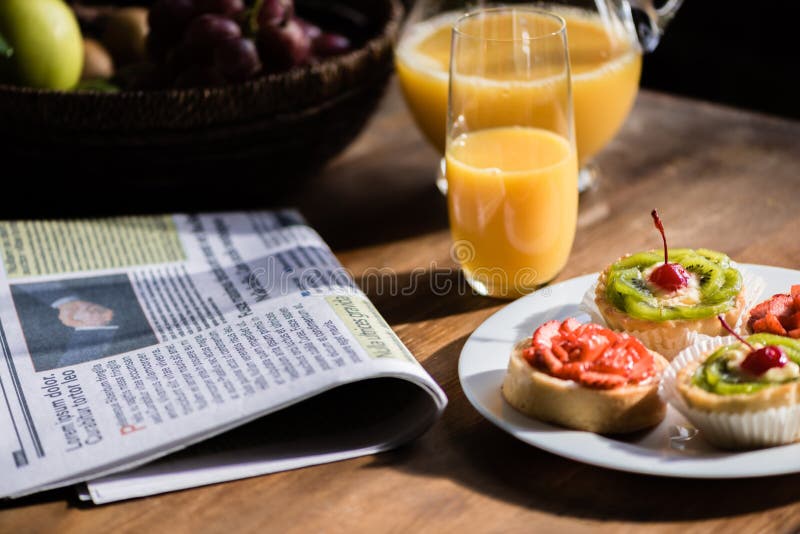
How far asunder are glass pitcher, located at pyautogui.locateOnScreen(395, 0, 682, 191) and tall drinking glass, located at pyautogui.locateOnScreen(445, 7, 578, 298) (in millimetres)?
148

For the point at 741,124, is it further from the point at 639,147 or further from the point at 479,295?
the point at 479,295

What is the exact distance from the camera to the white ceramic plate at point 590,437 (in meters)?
0.62

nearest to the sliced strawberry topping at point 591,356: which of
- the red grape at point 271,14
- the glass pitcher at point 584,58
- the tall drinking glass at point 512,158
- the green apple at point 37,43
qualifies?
the tall drinking glass at point 512,158

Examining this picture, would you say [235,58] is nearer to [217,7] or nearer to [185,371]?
[217,7]

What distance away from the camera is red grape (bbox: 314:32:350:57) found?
1.18m

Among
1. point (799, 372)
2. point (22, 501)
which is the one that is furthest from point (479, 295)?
point (22, 501)

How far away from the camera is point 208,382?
738mm

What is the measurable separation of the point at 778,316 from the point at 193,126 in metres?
0.63

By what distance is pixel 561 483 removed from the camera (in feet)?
2.17

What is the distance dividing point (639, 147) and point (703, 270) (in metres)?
0.50

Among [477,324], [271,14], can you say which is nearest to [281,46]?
[271,14]

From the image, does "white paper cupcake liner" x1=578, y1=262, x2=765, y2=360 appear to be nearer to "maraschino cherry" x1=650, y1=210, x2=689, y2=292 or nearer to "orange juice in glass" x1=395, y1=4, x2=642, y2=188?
"maraschino cherry" x1=650, y1=210, x2=689, y2=292

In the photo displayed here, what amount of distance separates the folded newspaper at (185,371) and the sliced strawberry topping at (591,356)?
3.5 inches

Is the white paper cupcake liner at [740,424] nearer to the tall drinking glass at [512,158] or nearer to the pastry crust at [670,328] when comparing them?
the pastry crust at [670,328]
